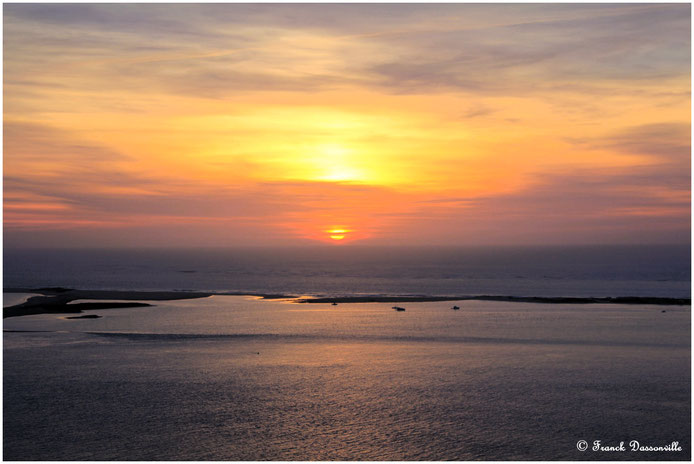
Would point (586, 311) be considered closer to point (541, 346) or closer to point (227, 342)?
point (541, 346)

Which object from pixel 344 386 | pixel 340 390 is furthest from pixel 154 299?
pixel 340 390

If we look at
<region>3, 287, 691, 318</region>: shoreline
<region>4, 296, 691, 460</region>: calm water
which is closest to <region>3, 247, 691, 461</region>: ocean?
<region>4, 296, 691, 460</region>: calm water

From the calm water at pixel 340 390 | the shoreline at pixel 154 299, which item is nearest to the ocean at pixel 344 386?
the calm water at pixel 340 390

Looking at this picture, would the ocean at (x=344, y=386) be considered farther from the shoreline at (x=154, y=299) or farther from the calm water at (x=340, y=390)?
the shoreline at (x=154, y=299)

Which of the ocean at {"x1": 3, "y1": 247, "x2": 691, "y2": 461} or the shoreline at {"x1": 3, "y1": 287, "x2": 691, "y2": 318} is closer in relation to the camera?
the ocean at {"x1": 3, "y1": 247, "x2": 691, "y2": 461}

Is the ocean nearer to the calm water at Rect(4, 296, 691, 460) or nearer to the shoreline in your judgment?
the calm water at Rect(4, 296, 691, 460)

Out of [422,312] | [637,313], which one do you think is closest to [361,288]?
[422,312]

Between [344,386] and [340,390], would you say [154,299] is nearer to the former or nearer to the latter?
[344,386]
